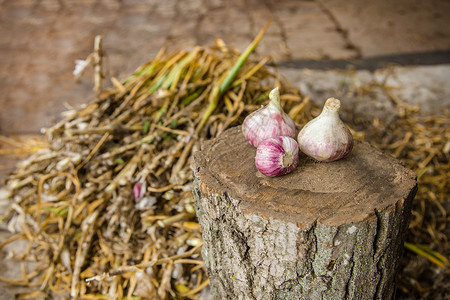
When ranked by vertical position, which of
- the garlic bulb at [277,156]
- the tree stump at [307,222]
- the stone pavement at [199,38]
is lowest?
the stone pavement at [199,38]

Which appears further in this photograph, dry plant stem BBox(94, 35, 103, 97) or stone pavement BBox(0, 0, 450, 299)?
stone pavement BBox(0, 0, 450, 299)

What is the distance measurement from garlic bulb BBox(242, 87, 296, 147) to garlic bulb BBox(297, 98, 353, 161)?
0.11 m

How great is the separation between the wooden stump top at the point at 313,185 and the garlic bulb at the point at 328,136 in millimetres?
47

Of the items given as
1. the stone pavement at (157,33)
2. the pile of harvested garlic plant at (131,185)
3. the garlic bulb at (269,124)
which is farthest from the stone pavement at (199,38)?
the garlic bulb at (269,124)

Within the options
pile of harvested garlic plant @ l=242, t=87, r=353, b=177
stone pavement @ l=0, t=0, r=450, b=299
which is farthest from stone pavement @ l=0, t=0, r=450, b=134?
pile of harvested garlic plant @ l=242, t=87, r=353, b=177

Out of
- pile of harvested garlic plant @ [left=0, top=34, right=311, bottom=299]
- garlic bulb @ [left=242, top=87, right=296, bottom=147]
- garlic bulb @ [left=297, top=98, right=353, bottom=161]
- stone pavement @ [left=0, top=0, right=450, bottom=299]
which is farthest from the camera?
stone pavement @ [left=0, top=0, right=450, bottom=299]

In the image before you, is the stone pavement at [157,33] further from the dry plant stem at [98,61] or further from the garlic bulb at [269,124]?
the garlic bulb at [269,124]

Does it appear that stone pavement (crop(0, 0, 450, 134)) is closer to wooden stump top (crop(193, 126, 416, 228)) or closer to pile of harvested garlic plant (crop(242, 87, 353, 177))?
wooden stump top (crop(193, 126, 416, 228))

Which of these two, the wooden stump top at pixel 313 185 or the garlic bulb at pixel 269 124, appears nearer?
the wooden stump top at pixel 313 185

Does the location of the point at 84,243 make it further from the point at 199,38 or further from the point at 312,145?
the point at 199,38

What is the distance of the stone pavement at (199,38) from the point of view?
3465mm

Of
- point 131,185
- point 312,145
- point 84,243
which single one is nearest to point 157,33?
point 131,185

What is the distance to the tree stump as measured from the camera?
1125 millimetres

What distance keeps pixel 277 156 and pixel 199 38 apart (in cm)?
341
